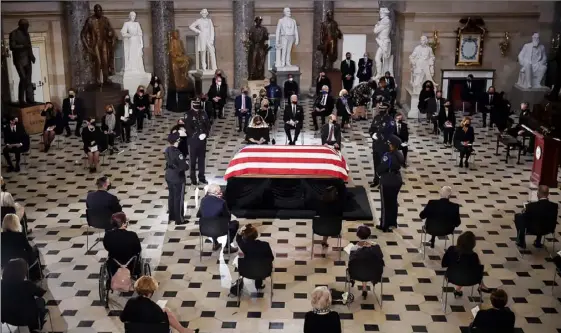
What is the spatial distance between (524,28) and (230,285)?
1508 cm

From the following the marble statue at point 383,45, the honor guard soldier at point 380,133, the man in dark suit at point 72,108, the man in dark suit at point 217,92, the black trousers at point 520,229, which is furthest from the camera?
the marble statue at point 383,45

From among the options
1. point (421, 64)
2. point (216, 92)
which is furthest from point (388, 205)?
point (421, 64)

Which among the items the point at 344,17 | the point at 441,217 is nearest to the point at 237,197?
the point at 441,217

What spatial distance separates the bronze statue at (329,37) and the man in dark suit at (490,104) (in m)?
4.72

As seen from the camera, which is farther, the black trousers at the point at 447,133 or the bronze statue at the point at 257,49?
the bronze statue at the point at 257,49

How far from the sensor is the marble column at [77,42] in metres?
19.4

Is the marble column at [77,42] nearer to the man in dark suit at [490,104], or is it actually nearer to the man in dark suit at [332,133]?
the man in dark suit at [332,133]

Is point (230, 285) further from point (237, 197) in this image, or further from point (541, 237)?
point (541, 237)

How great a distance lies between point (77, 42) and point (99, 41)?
5.04 feet

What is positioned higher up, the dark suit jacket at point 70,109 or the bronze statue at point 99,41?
the bronze statue at point 99,41

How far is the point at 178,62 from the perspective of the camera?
20.9 metres

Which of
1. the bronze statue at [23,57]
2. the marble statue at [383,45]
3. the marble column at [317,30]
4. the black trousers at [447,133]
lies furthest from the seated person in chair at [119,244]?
the marble column at [317,30]

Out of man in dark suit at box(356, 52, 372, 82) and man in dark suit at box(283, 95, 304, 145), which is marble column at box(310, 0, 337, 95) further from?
man in dark suit at box(283, 95, 304, 145)

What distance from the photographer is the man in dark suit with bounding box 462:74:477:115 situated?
64.5ft
